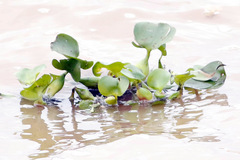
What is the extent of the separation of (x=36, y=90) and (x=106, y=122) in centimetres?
36

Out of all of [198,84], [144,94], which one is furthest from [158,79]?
[198,84]

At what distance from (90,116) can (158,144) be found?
1.47ft

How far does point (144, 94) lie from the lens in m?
2.05

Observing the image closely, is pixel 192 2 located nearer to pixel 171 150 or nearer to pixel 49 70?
pixel 49 70

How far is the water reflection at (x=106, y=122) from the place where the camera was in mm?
1688

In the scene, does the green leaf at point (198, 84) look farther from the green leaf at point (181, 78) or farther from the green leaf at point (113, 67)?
the green leaf at point (113, 67)

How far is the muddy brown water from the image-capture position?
159cm

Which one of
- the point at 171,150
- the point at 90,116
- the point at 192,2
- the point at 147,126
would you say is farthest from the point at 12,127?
the point at 192,2

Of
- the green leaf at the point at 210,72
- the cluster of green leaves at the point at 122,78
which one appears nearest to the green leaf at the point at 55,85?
the cluster of green leaves at the point at 122,78

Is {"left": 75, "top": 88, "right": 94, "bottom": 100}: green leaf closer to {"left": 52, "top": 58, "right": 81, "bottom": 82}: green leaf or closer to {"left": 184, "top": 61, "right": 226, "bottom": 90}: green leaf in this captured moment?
{"left": 52, "top": 58, "right": 81, "bottom": 82}: green leaf

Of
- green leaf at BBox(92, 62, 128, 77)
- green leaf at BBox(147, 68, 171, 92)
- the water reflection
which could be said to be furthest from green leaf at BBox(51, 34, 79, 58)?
green leaf at BBox(147, 68, 171, 92)

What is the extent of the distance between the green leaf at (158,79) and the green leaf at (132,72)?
0.06m

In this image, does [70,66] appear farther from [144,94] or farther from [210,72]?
[210,72]

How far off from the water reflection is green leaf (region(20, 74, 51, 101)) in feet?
0.16
